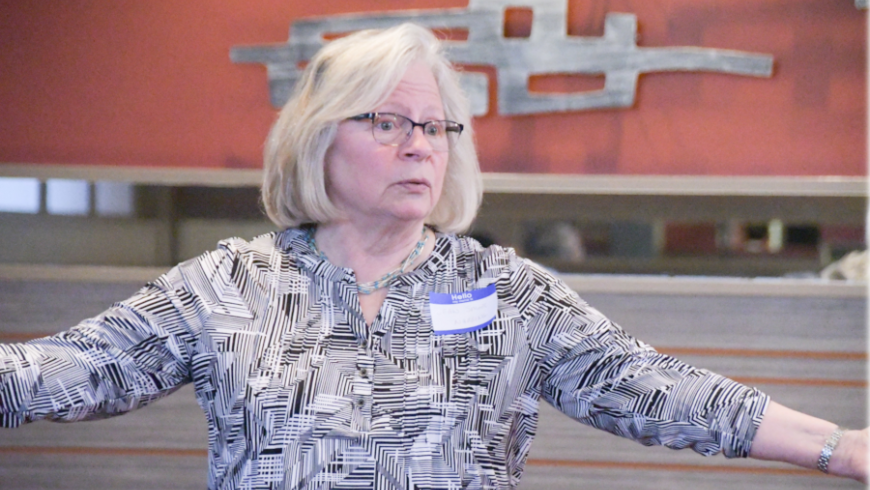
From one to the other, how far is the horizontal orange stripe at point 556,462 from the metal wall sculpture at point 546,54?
1.19 m

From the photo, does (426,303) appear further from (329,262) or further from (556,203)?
(556,203)

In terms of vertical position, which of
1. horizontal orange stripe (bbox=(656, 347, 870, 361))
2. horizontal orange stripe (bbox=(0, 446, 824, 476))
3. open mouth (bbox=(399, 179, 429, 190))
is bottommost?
horizontal orange stripe (bbox=(0, 446, 824, 476))

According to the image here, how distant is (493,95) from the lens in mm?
2730

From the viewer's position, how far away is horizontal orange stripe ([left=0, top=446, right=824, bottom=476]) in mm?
2662

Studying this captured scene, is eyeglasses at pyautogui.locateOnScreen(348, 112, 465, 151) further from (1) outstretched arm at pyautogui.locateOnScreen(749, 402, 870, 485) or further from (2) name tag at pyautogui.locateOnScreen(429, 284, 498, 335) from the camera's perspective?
(1) outstretched arm at pyautogui.locateOnScreen(749, 402, 870, 485)

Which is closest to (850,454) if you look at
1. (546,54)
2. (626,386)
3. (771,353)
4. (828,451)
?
(828,451)

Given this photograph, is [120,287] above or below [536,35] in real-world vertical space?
below

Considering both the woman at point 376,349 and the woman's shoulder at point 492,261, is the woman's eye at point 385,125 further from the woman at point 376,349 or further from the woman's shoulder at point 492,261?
the woman's shoulder at point 492,261

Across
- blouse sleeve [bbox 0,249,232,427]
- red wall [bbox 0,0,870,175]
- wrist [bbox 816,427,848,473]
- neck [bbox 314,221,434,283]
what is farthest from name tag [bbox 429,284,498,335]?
red wall [bbox 0,0,870,175]

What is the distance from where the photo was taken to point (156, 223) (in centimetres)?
279

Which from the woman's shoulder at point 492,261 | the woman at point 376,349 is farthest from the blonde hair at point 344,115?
the woman's shoulder at point 492,261

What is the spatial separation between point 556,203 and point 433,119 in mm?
1269

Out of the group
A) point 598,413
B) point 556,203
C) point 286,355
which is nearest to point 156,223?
point 556,203

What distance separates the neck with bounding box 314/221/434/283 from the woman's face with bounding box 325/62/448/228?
0.03 meters
